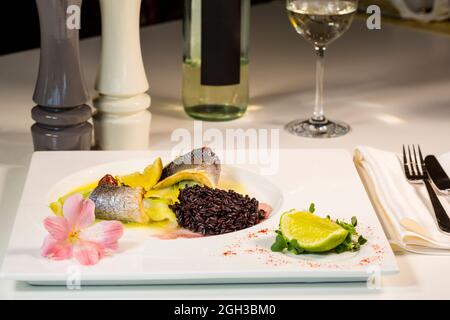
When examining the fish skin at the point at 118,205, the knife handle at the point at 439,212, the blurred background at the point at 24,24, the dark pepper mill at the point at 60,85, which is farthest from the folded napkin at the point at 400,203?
the blurred background at the point at 24,24

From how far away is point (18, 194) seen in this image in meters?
1.23

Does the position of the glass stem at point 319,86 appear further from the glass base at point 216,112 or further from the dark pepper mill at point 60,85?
the dark pepper mill at point 60,85

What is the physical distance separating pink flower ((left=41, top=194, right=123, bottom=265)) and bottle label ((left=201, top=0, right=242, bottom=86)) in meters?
0.50

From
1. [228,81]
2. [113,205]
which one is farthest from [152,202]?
[228,81]

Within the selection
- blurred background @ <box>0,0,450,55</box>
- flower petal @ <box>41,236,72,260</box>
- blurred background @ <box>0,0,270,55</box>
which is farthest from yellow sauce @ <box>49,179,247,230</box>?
blurred background @ <box>0,0,270,55</box>

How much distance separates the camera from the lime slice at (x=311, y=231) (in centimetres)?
96

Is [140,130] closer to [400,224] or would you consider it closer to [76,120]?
[76,120]

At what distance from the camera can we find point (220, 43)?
1454mm

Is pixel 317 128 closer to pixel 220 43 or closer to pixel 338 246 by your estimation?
pixel 220 43

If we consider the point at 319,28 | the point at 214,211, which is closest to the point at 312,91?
the point at 319,28

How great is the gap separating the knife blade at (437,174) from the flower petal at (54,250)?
0.47m

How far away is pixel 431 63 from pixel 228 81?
0.53 metres

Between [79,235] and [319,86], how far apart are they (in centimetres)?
61

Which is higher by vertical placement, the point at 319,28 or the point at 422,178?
the point at 319,28
